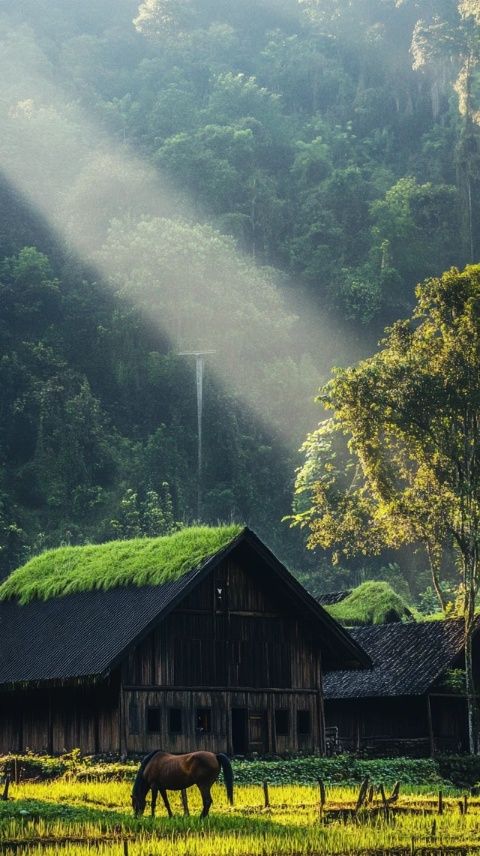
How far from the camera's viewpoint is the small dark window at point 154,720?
1662 inches

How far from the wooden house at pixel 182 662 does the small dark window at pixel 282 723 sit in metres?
0.03

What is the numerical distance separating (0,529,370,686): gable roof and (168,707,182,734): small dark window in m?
3.26

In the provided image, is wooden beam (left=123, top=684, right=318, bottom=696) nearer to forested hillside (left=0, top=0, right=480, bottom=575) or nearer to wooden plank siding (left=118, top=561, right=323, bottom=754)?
wooden plank siding (left=118, top=561, right=323, bottom=754)

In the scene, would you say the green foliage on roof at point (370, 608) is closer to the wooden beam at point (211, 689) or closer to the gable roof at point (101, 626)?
the wooden beam at point (211, 689)

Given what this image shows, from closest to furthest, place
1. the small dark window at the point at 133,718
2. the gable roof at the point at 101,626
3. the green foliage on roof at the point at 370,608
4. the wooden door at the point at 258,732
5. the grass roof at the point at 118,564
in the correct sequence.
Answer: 1. the gable roof at the point at 101,626
2. the small dark window at the point at 133,718
3. the grass roof at the point at 118,564
4. the wooden door at the point at 258,732
5. the green foliage on roof at the point at 370,608

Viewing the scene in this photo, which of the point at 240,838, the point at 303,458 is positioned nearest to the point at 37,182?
the point at 303,458

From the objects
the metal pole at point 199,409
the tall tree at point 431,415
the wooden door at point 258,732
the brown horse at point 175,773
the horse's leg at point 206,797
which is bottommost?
the horse's leg at point 206,797

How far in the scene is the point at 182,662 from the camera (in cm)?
4309

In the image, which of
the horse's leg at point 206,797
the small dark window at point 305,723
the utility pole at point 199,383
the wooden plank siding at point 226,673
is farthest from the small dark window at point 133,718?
the utility pole at point 199,383

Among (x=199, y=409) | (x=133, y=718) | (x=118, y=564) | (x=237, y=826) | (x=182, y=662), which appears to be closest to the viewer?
(x=237, y=826)

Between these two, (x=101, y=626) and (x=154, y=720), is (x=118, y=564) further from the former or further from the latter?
(x=154, y=720)

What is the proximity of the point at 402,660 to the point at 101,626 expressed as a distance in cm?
1477

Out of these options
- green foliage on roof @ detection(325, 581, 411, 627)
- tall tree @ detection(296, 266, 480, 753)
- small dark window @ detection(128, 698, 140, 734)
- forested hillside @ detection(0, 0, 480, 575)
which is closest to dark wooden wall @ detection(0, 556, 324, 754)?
small dark window @ detection(128, 698, 140, 734)

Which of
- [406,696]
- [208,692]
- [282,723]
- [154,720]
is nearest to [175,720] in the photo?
[154,720]
